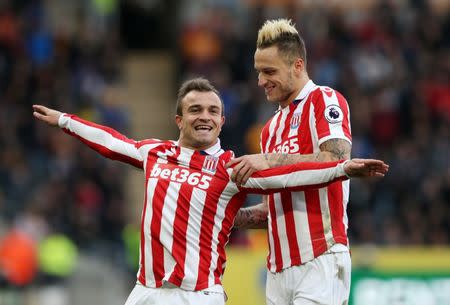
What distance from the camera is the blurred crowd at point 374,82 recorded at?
16062mm

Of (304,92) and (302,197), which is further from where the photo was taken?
(304,92)

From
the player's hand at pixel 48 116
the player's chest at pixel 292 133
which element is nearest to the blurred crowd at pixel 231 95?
the player's hand at pixel 48 116

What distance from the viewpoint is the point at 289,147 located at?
664cm

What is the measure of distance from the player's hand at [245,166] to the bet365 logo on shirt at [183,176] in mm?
179

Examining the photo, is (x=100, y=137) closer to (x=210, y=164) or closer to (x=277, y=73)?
(x=210, y=164)

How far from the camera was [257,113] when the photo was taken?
55.2 ft

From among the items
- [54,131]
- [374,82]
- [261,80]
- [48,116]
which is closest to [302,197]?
[261,80]

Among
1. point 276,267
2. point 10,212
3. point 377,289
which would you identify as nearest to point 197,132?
point 276,267

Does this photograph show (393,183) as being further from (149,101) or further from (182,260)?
(182,260)

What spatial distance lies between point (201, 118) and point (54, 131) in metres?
9.96

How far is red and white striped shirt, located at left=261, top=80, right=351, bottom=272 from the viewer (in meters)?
6.52

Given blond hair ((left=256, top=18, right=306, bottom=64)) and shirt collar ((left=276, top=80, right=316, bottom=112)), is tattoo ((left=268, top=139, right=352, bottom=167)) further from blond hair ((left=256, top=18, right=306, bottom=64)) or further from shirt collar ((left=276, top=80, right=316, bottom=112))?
blond hair ((left=256, top=18, right=306, bottom=64))

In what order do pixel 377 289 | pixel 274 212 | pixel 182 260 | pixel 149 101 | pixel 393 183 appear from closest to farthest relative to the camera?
pixel 182 260 < pixel 274 212 < pixel 377 289 < pixel 393 183 < pixel 149 101

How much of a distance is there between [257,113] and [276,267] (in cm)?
1022
